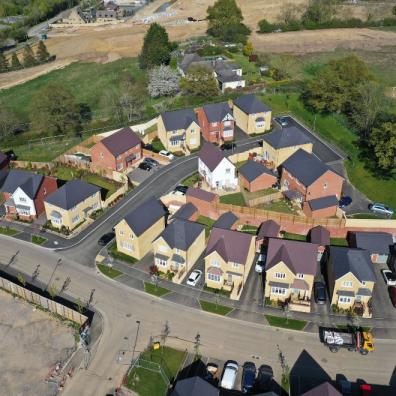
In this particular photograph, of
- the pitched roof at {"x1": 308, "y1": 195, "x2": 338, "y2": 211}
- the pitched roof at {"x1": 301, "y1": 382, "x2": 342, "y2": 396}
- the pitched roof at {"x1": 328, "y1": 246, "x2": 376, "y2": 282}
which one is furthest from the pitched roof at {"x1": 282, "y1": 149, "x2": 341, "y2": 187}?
the pitched roof at {"x1": 301, "y1": 382, "x2": 342, "y2": 396}

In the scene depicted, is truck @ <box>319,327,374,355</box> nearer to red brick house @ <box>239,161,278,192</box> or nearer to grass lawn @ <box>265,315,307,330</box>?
grass lawn @ <box>265,315,307,330</box>

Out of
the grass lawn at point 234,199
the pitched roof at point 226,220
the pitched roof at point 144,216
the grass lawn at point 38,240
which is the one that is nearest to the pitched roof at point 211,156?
the grass lawn at point 234,199

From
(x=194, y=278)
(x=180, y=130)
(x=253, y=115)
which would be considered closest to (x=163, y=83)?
(x=180, y=130)

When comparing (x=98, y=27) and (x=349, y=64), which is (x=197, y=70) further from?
(x=98, y=27)

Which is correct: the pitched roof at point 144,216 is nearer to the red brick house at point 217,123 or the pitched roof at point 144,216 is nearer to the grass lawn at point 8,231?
the grass lawn at point 8,231

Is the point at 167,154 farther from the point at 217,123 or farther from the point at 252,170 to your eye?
the point at 252,170

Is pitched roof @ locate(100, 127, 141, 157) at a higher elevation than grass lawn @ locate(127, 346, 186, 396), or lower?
higher
